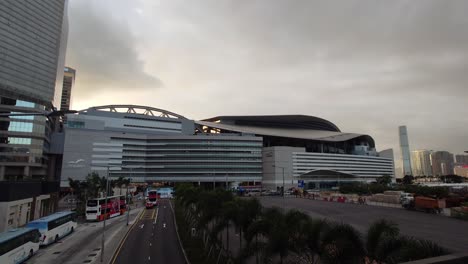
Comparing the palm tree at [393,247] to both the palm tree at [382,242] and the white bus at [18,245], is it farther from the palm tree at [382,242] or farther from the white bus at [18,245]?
the white bus at [18,245]

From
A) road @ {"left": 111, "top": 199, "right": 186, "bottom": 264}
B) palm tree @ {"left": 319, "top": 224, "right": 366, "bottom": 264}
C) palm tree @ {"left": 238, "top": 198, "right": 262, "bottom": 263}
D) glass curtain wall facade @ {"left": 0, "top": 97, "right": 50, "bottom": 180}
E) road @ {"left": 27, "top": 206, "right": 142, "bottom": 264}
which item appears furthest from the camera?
glass curtain wall facade @ {"left": 0, "top": 97, "right": 50, "bottom": 180}

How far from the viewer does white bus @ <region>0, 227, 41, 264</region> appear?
2621 cm

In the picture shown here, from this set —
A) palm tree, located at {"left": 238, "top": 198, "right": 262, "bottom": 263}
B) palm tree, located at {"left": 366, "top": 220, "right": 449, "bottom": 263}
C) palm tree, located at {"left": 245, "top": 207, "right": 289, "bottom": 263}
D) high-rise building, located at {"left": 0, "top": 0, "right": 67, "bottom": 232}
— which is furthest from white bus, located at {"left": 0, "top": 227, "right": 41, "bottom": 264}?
high-rise building, located at {"left": 0, "top": 0, "right": 67, "bottom": 232}

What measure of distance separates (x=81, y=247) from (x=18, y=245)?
9.04m

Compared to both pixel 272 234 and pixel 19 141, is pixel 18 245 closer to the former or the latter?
pixel 272 234

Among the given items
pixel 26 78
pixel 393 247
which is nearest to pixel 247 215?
pixel 393 247

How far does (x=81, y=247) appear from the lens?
121 feet

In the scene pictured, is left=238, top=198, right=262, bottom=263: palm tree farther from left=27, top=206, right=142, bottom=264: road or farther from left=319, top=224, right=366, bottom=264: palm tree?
left=27, top=206, right=142, bottom=264: road

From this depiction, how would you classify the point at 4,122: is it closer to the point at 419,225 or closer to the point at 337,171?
the point at 419,225

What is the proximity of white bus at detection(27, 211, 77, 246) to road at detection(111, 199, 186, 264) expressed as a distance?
9.59 meters

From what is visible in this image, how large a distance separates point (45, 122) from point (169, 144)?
6339cm

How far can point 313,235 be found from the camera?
1455cm

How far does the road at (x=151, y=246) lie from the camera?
3004 centimetres

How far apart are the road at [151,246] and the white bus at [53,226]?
31.5ft
